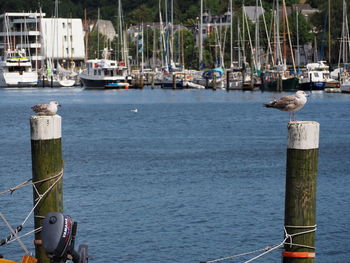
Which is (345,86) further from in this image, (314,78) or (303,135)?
(303,135)

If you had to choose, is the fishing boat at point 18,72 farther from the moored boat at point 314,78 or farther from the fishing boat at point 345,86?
the fishing boat at point 345,86

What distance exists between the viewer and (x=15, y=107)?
89.4 metres

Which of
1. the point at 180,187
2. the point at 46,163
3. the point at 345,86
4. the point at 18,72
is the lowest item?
the point at 18,72

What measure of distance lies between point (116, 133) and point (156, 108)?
25.5m

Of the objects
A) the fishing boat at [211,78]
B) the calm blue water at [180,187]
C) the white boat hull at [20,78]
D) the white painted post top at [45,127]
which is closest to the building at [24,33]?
the white boat hull at [20,78]

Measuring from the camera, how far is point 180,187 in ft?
102

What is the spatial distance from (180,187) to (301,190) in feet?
62.0

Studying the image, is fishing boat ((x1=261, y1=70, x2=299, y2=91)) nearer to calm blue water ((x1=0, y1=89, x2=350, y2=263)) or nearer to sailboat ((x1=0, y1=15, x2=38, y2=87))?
calm blue water ((x1=0, y1=89, x2=350, y2=263))

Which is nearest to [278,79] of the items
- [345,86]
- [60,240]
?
[345,86]

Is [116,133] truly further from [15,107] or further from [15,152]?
[15,107]

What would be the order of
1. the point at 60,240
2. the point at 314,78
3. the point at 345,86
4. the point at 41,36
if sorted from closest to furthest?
the point at 60,240 < the point at 345,86 < the point at 314,78 < the point at 41,36

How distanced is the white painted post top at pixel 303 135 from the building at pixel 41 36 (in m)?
161

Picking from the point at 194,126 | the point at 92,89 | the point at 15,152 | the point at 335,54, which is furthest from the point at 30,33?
the point at 15,152

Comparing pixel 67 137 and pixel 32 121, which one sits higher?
pixel 32 121
